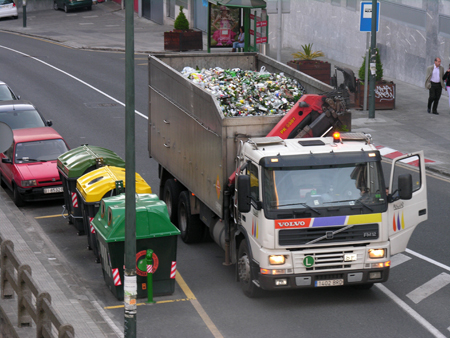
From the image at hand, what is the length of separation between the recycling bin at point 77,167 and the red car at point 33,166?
61.7 inches

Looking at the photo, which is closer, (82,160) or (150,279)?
(150,279)

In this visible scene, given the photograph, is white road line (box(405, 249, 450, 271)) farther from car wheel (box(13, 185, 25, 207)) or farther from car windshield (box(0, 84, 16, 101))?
car windshield (box(0, 84, 16, 101))

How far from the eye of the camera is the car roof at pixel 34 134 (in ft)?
59.0

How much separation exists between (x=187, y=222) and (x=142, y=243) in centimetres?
280

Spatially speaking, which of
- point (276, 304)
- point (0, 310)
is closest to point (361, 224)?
point (276, 304)

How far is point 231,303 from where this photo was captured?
1152 centimetres

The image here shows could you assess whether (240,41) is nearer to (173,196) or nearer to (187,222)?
(173,196)

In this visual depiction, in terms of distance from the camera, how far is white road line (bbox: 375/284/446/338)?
34.2 ft

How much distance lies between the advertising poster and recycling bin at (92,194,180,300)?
2006 centimetres

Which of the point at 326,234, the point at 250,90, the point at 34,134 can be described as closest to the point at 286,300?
the point at 326,234

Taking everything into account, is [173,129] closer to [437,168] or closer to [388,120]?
[437,168]

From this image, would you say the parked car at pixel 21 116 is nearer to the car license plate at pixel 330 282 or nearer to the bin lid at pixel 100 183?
the bin lid at pixel 100 183

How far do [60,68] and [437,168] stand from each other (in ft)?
66.3

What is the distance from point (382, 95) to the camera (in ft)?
87.0
